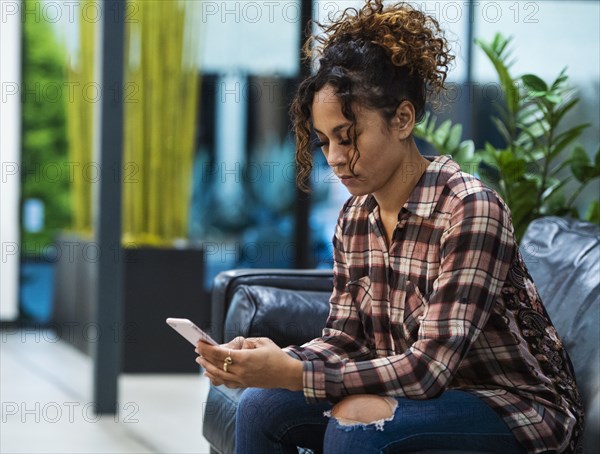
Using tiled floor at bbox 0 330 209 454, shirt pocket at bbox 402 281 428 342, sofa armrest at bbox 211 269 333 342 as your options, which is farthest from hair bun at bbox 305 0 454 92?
tiled floor at bbox 0 330 209 454

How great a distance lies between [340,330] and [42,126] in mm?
5204

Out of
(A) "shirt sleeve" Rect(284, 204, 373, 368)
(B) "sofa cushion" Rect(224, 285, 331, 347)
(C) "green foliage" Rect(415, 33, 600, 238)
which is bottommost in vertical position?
(B) "sofa cushion" Rect(224, 285, 331, 347)

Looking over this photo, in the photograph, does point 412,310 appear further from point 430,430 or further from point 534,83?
point 534,83

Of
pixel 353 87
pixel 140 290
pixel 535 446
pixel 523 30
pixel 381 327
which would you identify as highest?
pixel 523 30

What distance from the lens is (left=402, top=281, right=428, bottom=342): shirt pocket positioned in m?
1.75

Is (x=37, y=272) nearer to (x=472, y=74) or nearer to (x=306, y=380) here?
(x=472, y=74)

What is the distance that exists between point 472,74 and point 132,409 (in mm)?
2951

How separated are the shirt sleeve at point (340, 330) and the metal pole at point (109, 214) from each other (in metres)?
2.12

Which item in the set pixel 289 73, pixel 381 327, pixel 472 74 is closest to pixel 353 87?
pixel 381 327

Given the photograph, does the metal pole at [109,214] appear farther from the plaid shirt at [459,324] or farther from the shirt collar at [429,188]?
the shirt collar at [429,188]

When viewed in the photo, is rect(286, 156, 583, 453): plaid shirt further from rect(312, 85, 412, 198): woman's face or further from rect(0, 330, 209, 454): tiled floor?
rect(0, 330, 209, 454): tiled floor

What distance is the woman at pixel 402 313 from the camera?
5.31 feet

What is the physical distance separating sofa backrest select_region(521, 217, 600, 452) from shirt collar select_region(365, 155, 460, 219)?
531mm

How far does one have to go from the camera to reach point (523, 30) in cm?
525
